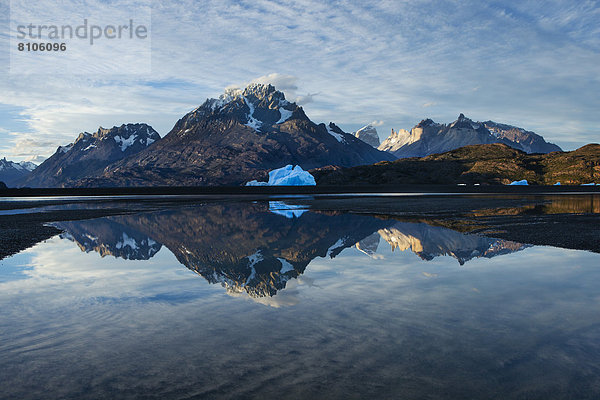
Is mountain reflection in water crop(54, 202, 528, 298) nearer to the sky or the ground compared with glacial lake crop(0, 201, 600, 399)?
nearer to the sky

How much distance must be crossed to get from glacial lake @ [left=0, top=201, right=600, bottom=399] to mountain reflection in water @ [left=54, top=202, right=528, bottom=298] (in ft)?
0.62

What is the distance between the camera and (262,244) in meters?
18.3

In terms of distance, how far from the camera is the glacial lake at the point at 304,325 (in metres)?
5.39

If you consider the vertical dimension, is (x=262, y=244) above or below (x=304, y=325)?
above

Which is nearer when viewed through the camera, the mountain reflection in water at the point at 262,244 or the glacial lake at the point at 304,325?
the glacial lake at the point at 304,325

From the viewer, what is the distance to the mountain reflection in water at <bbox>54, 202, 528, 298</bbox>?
12594 mm

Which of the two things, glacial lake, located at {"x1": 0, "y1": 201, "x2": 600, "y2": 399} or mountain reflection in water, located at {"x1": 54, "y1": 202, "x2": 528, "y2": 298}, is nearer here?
glacial lake, located at {"x1": 0, "y1": 201, "x2": 600, "y2": 399}

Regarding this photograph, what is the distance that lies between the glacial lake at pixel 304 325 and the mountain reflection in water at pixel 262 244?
0.19m

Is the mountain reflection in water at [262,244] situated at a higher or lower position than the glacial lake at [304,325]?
higher

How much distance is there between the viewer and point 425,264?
1354 centimetres

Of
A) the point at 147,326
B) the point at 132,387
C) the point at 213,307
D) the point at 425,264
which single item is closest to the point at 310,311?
the point at 213,307

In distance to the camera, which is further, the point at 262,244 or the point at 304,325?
the point at 262,244

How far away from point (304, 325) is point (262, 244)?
10.8 metres

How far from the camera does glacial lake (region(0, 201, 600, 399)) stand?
5395 millimetres
